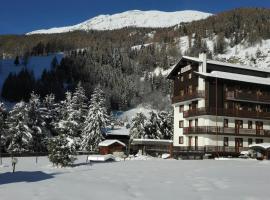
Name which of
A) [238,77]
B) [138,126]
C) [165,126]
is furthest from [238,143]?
[165,126]

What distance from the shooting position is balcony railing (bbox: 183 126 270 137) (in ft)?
198

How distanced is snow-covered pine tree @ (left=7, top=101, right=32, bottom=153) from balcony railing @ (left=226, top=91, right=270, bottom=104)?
32.2 m

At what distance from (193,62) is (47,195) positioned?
4750 cm

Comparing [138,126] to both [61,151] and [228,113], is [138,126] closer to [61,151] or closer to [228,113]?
[228,113]

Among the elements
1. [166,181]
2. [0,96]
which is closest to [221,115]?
[166,181]

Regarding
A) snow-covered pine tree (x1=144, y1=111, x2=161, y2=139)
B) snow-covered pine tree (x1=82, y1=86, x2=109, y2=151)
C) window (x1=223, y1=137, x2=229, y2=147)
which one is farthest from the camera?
snow-covered pine tree (x1=144, y1=111, x2=161, y2=139)

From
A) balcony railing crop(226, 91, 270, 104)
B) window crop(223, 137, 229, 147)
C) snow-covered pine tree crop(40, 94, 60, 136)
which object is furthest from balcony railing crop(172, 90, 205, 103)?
snow-covered pine tree crop(40, 94, 60, 136)

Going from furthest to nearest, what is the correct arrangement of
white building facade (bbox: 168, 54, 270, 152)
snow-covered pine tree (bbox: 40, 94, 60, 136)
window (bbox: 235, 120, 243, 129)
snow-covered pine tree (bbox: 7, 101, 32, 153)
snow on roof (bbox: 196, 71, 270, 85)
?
snow-covered pine tree (bbox: 40, 94, 60, 136), snow-covered pine tree (bbox: 7, 101, 32, 153), window (bbox: 235, 120, 243, 129), white building facade (bbox: 168, 54, 270, 152), snow on roof (bbox: 196, 71, 270, 85)

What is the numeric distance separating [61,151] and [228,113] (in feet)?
93.5

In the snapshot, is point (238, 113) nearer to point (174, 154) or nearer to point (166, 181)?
point (174, 154)

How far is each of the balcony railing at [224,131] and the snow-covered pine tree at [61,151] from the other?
23.3 metres

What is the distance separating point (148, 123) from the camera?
8256cm

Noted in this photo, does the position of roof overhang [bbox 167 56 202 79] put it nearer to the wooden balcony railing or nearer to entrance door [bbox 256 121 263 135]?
the wooden balcony railing

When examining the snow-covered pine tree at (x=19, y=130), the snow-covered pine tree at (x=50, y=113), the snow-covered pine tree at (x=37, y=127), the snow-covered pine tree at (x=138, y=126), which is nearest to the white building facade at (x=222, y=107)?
the snow-covered pine tree at (x=138, y=126)
